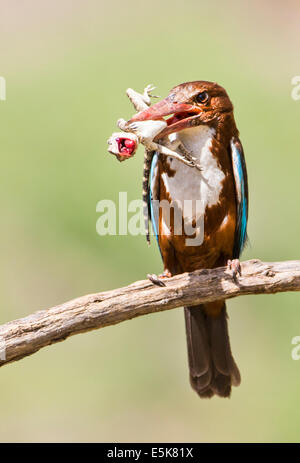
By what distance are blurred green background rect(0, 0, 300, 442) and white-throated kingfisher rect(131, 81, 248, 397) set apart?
581mm

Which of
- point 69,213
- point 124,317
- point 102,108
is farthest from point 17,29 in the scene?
point 124,317

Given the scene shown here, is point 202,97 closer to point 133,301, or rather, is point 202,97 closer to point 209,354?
point 133,301

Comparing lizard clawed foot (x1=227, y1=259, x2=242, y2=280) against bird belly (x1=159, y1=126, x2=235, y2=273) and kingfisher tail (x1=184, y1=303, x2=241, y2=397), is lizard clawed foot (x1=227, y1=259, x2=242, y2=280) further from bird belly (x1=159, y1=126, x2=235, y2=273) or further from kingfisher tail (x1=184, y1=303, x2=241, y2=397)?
kingfisher tail (x1=184, y1=303, x2=241, y2=397)

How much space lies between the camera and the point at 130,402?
5609mm

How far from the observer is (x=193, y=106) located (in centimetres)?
421

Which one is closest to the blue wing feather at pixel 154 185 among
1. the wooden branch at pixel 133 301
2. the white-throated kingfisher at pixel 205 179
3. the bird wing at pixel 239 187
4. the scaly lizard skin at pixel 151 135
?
the white-throated kingfisher at pixel 205 179

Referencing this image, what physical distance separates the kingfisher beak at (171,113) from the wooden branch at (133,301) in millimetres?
749

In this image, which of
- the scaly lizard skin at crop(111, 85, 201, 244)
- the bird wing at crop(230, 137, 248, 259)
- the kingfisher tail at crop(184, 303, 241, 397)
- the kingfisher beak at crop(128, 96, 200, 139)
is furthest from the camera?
the kingfisher tail at crop(184, 303, 241, 397)

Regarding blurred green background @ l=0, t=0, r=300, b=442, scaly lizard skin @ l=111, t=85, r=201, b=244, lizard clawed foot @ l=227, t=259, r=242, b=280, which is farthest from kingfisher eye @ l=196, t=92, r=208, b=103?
blurred green background @ l=0, t=0, r=300, b=442

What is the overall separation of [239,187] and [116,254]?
1.71m

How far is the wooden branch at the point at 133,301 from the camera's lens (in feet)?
12.3

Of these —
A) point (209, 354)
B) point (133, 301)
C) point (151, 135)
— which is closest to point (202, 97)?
point (151, 135)

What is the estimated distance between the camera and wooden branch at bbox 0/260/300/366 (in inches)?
147

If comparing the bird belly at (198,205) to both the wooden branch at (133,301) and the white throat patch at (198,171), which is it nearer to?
the white throat patch at (198,171)
